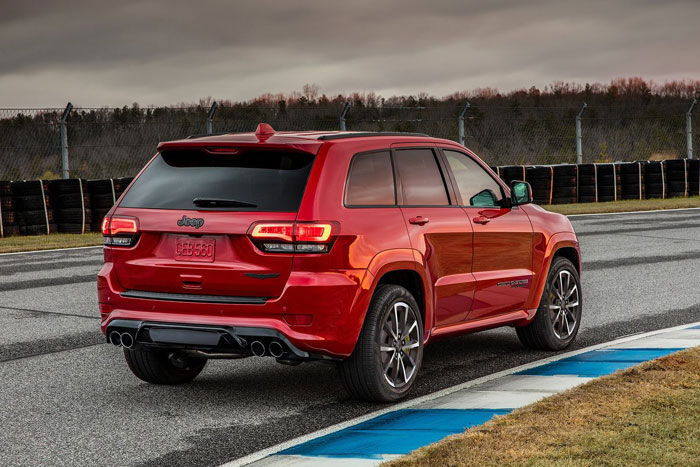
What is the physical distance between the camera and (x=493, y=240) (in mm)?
7488

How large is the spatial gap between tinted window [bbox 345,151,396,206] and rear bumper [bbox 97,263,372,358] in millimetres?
530

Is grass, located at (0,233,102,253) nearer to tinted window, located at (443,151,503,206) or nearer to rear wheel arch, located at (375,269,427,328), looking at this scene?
tinted window, located at (443,151,503,206)

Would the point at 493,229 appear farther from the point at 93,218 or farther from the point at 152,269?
the point at 93,218

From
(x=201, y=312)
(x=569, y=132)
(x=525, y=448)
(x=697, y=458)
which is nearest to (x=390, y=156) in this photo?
(x=201, y=312)

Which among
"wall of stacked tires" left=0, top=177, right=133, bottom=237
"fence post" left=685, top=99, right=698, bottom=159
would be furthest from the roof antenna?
"fence post" left=685, top=99, right=698, bottom=159

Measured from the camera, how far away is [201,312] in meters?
6.05

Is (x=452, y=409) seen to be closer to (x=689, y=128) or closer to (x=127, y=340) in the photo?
(x=127, y=340)

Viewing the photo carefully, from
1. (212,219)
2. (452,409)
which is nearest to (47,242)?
(212,219)

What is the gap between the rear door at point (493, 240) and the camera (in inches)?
288

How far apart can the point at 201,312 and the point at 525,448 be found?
212 centimetres

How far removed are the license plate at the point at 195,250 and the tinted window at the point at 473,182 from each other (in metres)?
2.11

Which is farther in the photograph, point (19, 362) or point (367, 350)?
point (19, 362)

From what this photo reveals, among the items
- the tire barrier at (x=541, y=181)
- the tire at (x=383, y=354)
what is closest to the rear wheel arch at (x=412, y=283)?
the tire at (x=383, y=354)

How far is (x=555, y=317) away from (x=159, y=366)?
323 cm
